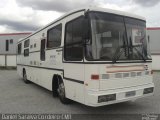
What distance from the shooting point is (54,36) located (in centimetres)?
864

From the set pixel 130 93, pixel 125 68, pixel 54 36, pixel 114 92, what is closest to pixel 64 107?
pixel 114 92

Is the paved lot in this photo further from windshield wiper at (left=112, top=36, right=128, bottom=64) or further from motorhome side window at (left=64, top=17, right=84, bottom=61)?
windshield wiper at (left=112, top=36, right=128, bottom=64)

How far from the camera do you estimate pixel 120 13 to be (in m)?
6.62

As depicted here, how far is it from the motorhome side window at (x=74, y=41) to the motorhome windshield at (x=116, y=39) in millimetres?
504

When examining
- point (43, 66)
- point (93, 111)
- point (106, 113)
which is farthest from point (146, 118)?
point (43, 66)

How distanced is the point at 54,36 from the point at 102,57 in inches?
125

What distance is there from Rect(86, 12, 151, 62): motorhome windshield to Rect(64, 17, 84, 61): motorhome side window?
50 centimetres

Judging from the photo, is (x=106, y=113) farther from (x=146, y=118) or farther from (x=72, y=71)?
(x=72, y=71)

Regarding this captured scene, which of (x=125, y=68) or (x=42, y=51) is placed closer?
(x=125, y=68)

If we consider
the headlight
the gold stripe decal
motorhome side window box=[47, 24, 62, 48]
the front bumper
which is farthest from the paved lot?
motorhome side window box=[47, 24, 62, 48]

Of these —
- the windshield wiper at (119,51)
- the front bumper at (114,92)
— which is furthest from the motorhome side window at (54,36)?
the front bumper at (114,92)

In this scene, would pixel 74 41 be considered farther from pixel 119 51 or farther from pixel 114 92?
pixel 114 92

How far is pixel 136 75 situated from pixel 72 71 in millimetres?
1870

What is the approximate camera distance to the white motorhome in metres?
5.93
